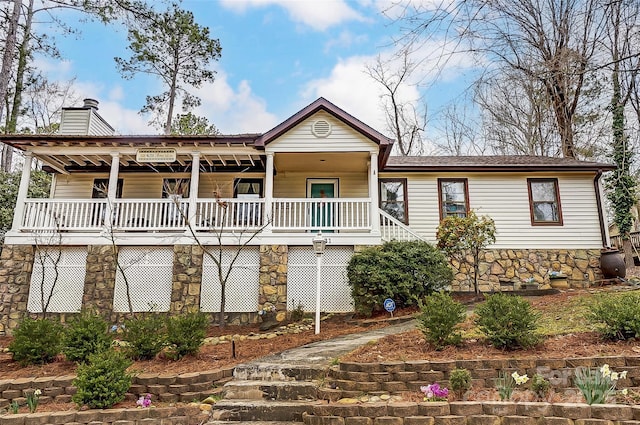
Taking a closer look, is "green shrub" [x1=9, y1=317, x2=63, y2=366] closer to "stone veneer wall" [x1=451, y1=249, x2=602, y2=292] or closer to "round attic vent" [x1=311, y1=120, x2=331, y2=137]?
"round attic vent" [x1=311, y1=120, x2=331, y2=137]

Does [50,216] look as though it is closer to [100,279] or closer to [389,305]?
[100,279]

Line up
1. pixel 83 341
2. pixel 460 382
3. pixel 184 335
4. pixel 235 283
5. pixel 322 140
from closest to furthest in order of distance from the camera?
pixel 460 382, pixel 83 341, pixel 184 335, pixel 235 283, pixel 322 140

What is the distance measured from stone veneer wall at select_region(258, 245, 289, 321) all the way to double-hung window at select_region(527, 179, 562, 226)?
298 inches

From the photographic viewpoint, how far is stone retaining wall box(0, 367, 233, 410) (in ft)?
16.0

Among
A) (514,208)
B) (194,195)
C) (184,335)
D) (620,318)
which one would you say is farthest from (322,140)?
(620,318)

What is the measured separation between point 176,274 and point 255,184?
13.3 feet

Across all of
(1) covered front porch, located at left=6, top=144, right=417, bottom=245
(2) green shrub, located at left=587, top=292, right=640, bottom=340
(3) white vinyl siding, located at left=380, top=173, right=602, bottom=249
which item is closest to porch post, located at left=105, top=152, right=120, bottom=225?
(1) covered front porch, located at left=6, top=144, right=417, bottom=245

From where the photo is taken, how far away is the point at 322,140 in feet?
34.3

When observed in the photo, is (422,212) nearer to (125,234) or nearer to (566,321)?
(566,321)

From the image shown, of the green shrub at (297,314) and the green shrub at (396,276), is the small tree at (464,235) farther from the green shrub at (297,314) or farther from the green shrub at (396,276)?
the green shrub at (297,314)

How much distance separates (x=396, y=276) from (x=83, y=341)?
5867mm

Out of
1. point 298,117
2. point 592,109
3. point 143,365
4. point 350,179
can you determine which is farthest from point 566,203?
point 143,365

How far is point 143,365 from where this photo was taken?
5.61 meters

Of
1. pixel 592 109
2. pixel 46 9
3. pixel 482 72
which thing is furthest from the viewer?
pixel 592 109
